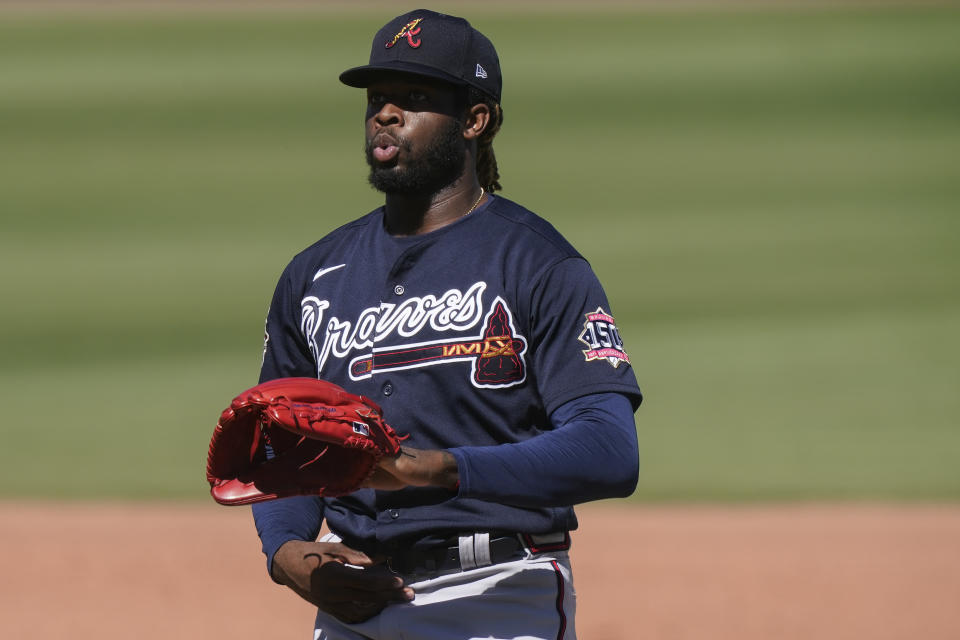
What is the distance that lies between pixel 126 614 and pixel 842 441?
234 inches

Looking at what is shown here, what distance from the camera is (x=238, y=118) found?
53.8ft

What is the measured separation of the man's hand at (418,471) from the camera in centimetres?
227

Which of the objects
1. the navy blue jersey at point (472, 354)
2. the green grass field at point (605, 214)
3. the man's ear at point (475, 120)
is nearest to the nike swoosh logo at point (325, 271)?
the navy blue jersey at point (472, 354)

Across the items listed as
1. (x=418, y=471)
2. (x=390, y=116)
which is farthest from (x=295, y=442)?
(x=390, y=116)

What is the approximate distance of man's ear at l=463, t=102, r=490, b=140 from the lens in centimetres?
281

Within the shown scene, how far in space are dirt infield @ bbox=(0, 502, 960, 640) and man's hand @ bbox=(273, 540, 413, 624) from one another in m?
3.31

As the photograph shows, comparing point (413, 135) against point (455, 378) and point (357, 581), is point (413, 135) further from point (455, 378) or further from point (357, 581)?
point (357, 581)

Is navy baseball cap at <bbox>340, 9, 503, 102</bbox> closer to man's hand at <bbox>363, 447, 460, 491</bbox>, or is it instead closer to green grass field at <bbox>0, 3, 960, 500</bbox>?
man's hand at <bbox>363, 447, 460, 491</bbox>

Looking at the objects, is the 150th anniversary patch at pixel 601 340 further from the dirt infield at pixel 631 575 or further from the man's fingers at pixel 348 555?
the dirt infield at pixel 631 575

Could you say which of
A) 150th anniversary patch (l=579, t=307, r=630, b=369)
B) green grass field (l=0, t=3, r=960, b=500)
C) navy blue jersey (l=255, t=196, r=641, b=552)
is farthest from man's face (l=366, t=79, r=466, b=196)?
green grass field (l=0, t=3, r=960, b=500)

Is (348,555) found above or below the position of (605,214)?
below

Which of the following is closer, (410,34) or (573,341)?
(573,341)

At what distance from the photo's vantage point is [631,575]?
6.61 m

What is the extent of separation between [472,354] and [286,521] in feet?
2.00
